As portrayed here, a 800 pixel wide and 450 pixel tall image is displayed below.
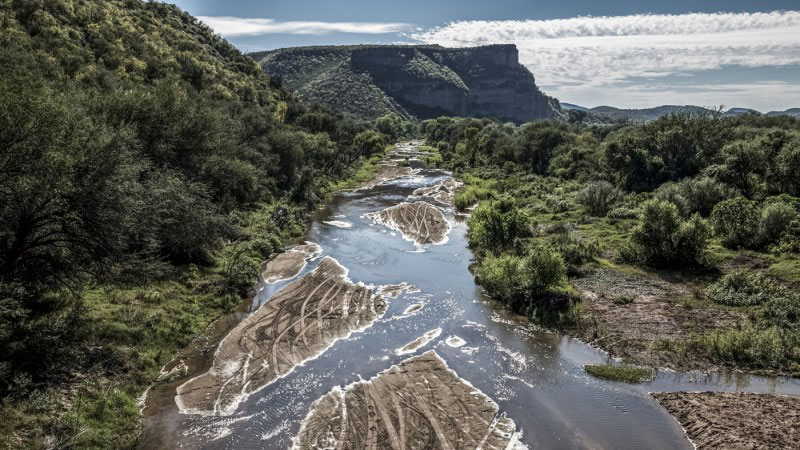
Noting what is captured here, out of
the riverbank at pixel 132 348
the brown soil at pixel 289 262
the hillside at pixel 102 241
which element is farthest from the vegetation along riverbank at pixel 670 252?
the hillside at pixel 102 241

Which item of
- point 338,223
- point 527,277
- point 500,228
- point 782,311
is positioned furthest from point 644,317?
point 338,223

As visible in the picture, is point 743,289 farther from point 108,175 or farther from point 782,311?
point 108,175

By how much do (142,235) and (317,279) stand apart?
41.9 ft

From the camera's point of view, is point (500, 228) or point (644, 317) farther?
point (500, 228)

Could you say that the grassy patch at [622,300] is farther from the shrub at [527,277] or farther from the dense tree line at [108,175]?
the dense tree line at [108,175]

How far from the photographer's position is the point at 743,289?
32.8 meters

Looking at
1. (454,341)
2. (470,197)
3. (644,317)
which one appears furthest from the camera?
(470,197)

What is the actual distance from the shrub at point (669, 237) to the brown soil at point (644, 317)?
3.44 meters

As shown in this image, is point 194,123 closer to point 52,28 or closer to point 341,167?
point 52,28

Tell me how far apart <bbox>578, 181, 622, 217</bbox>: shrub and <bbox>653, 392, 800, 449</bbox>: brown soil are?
36532 millimetres

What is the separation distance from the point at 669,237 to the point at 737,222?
8.01 metres

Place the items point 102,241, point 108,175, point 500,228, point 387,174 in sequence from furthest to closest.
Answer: point 387,174, point 500,228, point 108,175, point 102,241

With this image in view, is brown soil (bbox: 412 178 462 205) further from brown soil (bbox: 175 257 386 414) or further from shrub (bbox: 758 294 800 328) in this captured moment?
shrub (bbox: 758 294 800 328)

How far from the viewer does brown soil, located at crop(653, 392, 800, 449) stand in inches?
752
